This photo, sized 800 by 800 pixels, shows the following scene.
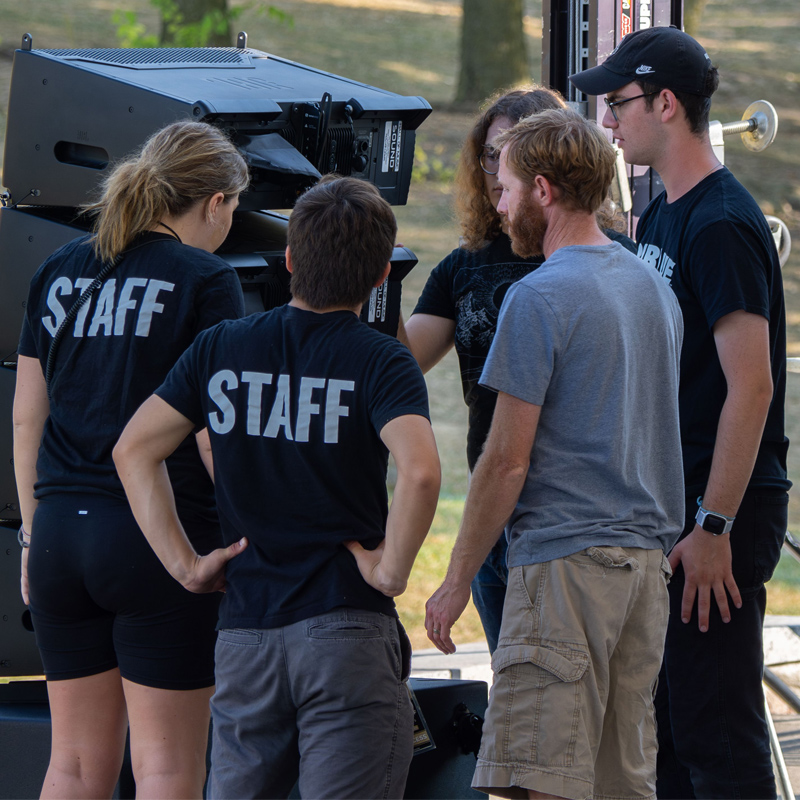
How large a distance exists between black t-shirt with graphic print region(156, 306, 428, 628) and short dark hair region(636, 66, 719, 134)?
0.89m

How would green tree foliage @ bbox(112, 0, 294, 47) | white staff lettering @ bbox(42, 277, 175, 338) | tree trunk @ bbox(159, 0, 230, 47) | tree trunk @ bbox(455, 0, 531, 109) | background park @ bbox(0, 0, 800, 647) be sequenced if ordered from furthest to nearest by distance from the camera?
tree trunk @ bbox(455, 0, 531, 109) < background park @ bbox(0, 0, 800, 647) < tree trunk @ bbox(159, 0, 230, 47) < green tree foliage @ bbox(112, 0, 294, 47) < white staff lettering @ bbox(42, 277, 175, 338)

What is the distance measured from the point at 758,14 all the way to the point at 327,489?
783 inches

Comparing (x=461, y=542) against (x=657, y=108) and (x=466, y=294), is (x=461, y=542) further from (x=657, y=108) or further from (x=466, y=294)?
(x=657, y=108)

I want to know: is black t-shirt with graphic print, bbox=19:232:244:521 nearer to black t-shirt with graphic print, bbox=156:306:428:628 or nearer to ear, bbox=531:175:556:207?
black t-shirt with graphic print, bbox=156:306:428:628

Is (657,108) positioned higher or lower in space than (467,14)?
lower

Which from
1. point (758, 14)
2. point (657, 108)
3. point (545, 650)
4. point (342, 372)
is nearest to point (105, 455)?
point (342, 372)

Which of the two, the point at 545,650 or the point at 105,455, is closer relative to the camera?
the point at 545,650

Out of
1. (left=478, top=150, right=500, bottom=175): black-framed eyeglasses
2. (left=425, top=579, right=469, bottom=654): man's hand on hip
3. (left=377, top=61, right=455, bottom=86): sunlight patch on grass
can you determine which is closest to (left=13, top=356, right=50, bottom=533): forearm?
(left=425, top=579, right=469, bottom=654): man's hand on hip

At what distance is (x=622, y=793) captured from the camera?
6.08ft

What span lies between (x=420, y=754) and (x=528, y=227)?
1.38m

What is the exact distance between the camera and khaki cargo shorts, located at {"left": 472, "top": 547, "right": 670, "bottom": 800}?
Result: 1744mm

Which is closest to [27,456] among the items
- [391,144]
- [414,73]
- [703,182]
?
[391,144]

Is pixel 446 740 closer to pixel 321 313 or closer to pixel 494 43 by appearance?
pixel 321 313

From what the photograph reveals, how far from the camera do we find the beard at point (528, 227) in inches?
73.5
